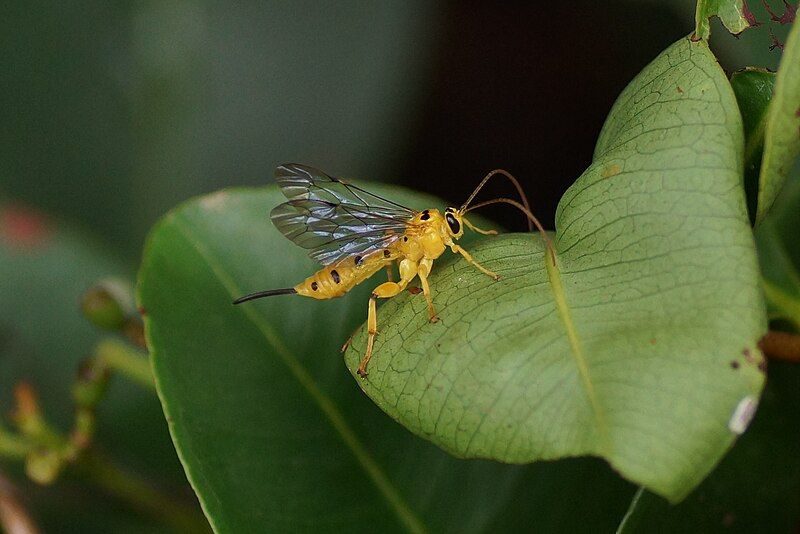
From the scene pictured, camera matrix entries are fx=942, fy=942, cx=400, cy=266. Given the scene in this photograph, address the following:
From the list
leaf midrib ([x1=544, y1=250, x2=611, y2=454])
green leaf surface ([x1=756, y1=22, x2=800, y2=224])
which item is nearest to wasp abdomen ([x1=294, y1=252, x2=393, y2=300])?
leaf midrib ([x1=544, y1=250, x2=611, y2=454])

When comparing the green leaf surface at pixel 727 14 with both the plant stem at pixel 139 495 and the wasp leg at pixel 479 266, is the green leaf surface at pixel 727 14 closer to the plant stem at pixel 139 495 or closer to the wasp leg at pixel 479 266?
the wasp leg at pixel 479 266

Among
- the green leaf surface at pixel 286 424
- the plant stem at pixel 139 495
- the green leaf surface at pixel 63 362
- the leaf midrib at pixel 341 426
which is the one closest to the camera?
the green leaf surface at pixel 286 424

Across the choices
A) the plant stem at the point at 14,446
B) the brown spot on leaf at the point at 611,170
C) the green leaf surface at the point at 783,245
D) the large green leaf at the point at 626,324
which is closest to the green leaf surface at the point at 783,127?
the large green leaf at the point at 626,324

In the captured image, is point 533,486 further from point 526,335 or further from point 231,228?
point 231,228

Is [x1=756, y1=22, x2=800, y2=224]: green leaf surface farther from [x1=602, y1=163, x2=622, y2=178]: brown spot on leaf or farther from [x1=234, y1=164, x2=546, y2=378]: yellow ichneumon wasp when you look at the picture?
[x1=234, y1=164, x2=546, y2=378]: yellow ichneumon wasp

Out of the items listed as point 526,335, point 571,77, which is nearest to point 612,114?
point 526,335

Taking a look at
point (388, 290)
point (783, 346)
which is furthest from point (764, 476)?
point (388, 290)
